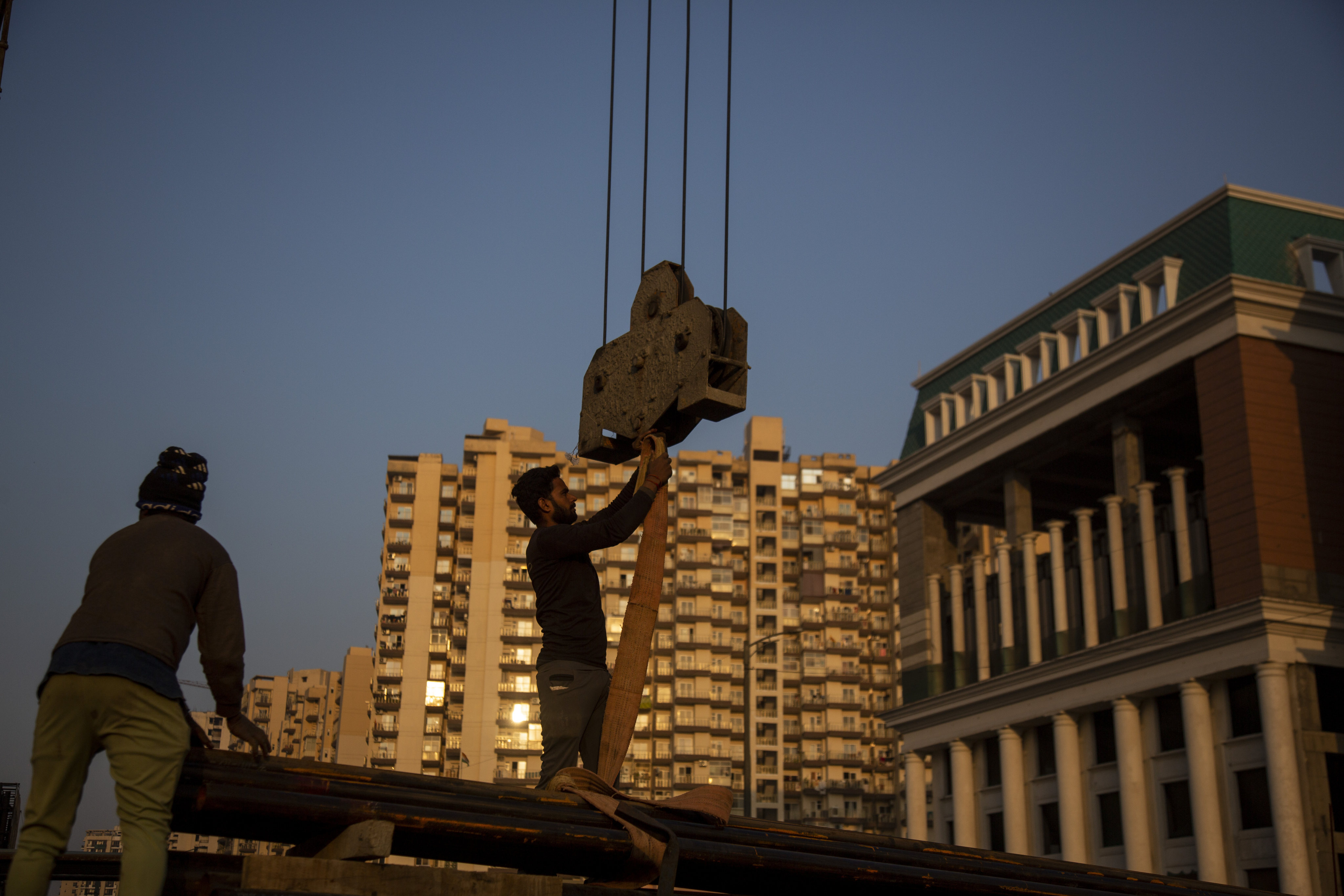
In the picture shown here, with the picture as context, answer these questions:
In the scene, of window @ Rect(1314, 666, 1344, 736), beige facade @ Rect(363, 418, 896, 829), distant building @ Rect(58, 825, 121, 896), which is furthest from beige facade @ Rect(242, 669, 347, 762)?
distant building @ Rect(58, 825, 121, 896)

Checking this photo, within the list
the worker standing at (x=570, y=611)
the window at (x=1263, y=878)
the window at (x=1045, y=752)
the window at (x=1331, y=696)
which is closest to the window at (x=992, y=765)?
the window at (x=1045, y=752)

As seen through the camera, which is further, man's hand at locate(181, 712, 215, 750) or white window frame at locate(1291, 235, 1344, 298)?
white window frame at locate(1291, 235, 1344, 298)

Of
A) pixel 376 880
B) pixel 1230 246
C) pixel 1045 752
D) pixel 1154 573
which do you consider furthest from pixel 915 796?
pixel 376 880

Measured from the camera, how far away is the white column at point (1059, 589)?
38.1 m

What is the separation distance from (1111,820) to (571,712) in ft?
106

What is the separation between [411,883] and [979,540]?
273ft

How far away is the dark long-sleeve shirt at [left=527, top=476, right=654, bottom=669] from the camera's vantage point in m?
7.47

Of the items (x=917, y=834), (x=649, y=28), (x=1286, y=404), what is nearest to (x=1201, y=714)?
(x=1286, y=404)

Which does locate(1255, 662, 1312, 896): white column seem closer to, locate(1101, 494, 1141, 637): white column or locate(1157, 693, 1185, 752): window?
locate(1157, 693, 1185, 752): window

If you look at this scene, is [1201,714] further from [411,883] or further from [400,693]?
[400,693]

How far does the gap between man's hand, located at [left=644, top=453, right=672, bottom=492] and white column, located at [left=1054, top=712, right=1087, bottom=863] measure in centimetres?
3188

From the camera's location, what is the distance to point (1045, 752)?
39062 millimetres

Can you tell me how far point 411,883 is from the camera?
4977mm

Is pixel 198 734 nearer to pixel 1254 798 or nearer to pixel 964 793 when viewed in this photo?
pixel 1254 798
